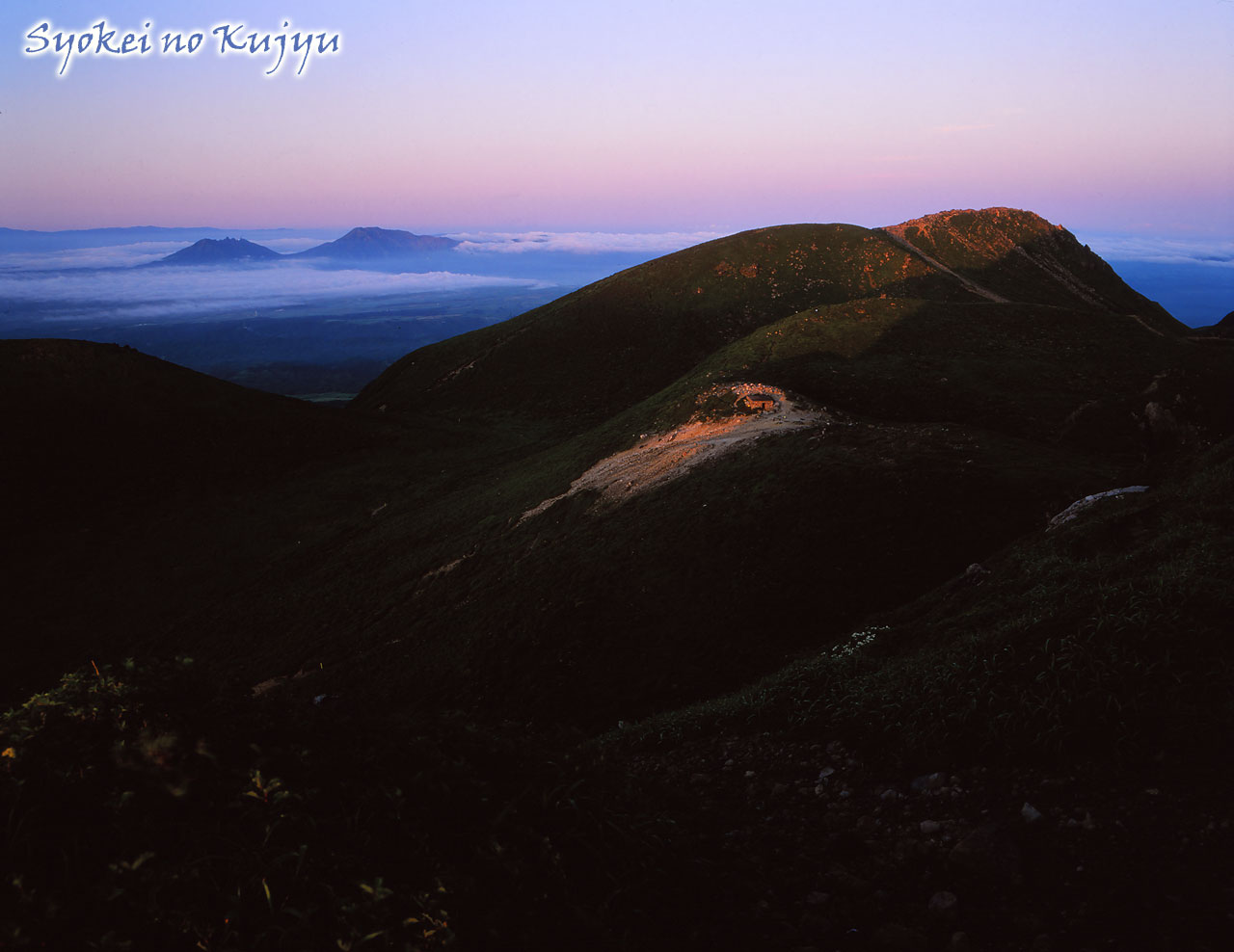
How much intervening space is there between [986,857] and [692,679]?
9.67 m

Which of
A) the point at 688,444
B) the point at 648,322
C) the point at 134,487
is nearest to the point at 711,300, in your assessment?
the point at 648,322

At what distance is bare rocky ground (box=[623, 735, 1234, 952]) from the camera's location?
5617 mm

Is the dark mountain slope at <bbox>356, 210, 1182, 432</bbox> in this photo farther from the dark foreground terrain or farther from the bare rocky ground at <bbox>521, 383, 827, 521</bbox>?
the dark foreground terrain

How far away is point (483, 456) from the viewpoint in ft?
198

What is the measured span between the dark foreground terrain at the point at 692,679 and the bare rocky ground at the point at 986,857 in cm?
4

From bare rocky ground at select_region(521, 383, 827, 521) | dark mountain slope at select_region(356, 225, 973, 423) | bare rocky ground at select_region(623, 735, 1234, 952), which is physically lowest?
bare rocky ground at select_region(623, 735, 1234, 952)

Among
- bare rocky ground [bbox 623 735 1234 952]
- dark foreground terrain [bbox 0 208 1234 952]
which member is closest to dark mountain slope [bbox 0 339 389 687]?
dark foreground terrain [bbox 0 208 1234 952]

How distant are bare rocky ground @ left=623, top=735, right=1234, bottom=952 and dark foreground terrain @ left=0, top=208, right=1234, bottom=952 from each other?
4 cm

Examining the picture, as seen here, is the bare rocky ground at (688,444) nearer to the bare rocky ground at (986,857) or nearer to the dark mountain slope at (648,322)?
the bare rocky ground at (986,857)

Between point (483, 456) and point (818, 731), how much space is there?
53030 millimetres

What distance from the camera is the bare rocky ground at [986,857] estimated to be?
5617 millimetres

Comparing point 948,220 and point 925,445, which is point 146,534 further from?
point 948,220

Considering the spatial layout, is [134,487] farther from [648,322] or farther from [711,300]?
[711,300]

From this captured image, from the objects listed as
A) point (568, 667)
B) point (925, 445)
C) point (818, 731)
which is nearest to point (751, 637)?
point (568, 667)
